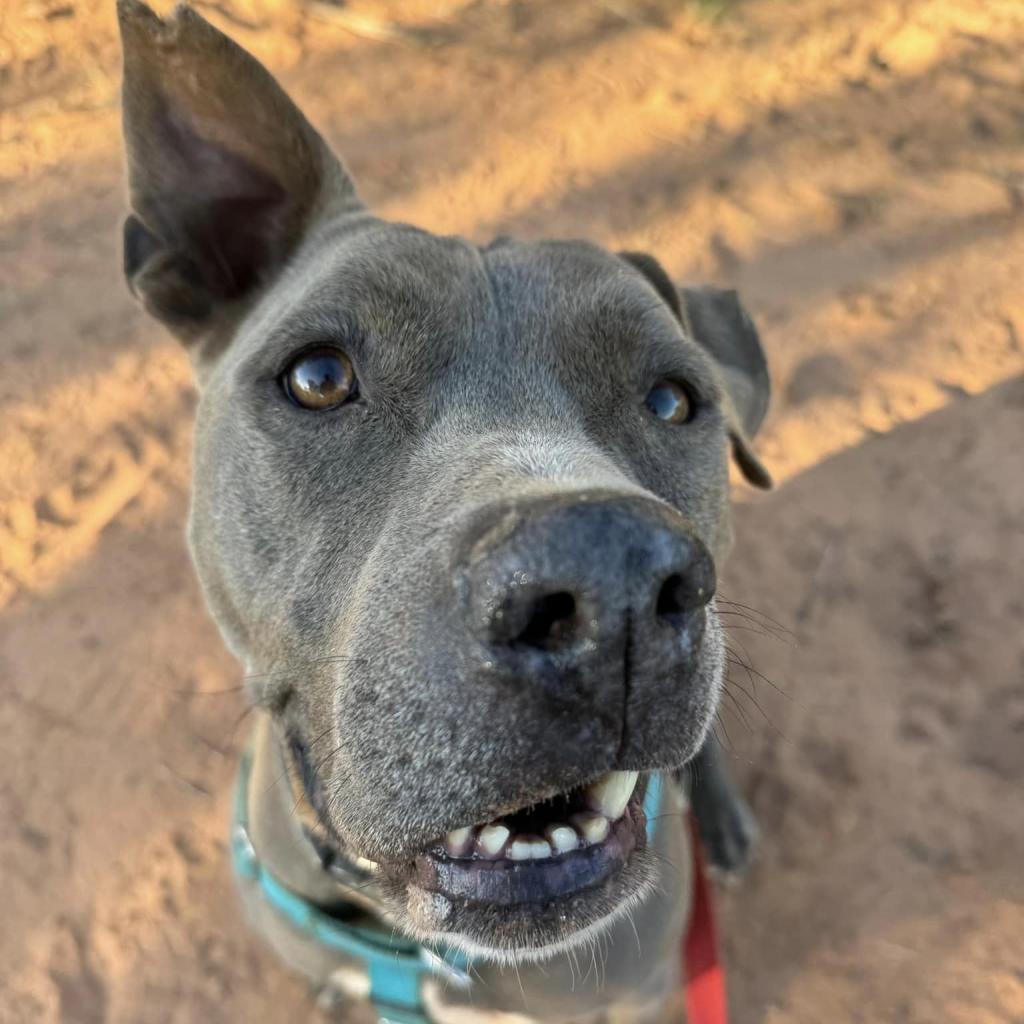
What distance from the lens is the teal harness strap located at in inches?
96.7

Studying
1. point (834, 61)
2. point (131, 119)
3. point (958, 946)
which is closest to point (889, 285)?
point (834, 61)

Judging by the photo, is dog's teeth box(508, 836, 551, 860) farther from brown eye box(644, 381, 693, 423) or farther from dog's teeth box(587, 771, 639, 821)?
brown eye box(644, 381, 693, 423)

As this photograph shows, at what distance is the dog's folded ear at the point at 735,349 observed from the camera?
3102 mm

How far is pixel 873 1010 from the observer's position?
353 cm

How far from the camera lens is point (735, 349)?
10.6 feet

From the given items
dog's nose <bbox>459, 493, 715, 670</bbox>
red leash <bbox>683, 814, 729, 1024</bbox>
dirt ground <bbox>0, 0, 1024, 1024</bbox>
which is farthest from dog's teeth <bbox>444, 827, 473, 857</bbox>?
dirt ground <bbox>0, 0, 1024, 1024</bbox>

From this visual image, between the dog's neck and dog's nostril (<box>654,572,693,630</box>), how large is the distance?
4.40 feet

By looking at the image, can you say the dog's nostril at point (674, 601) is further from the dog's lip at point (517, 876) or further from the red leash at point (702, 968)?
the red leash at point (702, 968)

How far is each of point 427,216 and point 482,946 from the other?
4.73 m

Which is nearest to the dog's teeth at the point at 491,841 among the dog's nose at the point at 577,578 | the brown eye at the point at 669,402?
the dog's nose at the point at 577,578

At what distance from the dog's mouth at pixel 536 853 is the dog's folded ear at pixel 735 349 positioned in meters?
1.65

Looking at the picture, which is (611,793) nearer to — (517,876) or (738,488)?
(517,876)

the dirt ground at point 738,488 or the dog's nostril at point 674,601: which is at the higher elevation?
the dog's nostril at point 674,601

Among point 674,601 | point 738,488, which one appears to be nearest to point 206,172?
point 674,601
